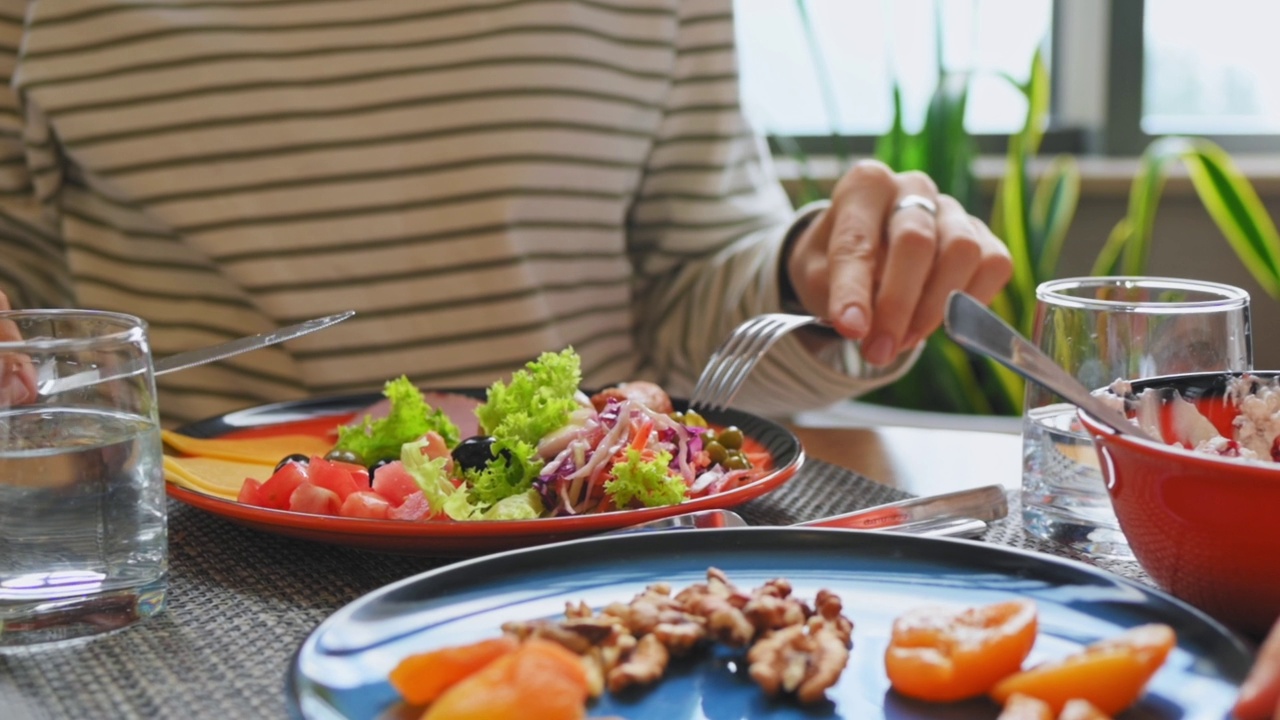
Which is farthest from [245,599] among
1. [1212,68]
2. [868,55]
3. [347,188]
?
[1212,68]

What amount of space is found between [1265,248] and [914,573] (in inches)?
83.0

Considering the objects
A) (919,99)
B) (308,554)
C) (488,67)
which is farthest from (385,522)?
(919,99)

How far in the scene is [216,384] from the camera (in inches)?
66.0

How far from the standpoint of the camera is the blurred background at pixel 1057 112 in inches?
106

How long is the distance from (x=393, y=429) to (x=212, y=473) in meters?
0.14

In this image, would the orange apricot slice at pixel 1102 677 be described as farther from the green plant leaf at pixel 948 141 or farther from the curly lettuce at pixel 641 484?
the green plant leaf at pixel 948 141

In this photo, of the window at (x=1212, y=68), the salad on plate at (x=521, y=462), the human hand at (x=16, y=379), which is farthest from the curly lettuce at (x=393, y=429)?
the window at (x=1212, y=68)

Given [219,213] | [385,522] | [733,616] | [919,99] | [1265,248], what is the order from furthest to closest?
[919,99] < [1265,248] < [219,213] < [385,522] < [733,616]

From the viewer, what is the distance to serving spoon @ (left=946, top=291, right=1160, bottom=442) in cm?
63

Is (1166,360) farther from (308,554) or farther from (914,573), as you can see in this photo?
(308,554)

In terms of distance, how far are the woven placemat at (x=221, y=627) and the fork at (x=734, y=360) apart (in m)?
0.15

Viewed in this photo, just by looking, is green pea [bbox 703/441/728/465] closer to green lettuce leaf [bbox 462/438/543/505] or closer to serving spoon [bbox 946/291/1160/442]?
green lettuce leaf [bbox 462/438/543/505]

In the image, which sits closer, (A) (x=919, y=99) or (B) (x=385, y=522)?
(B) (x=385, y=522)

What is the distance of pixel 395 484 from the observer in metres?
0.86
